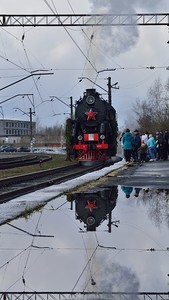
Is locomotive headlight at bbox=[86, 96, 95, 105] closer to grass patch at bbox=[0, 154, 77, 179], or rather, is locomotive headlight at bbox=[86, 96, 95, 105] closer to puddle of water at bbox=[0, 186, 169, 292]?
grass patch at bbox=[0, 154, 77, 179]

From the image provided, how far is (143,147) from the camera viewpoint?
27.5 m

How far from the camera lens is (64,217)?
8352mm

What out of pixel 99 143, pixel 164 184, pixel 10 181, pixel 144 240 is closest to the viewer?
pixel 144 240

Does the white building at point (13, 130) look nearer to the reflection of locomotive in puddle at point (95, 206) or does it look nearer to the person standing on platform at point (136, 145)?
the person standing on platform at point (136, 145)

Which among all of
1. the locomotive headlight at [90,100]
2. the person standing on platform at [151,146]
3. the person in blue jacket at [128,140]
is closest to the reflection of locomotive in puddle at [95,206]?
the person in blue jacket at [128,140]

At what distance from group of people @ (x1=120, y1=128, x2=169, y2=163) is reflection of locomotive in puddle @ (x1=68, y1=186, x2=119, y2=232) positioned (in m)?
14.0

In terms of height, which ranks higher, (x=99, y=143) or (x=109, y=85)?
(x=109, y=85)

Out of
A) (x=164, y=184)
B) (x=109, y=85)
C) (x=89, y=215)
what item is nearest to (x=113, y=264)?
(x=89, y=215)

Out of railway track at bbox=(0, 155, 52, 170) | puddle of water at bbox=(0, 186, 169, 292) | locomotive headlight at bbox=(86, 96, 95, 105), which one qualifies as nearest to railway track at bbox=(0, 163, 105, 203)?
puddle of water at bbox=(0, 186, 169, 292)

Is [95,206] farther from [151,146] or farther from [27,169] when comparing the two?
[151,146]

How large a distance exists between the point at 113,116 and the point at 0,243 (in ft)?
79.2

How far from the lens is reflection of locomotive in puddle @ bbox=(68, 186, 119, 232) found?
25.3 ft

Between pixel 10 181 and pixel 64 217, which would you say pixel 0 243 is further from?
pixel 10 181

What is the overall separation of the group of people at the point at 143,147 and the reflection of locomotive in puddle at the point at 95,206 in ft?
45.9
